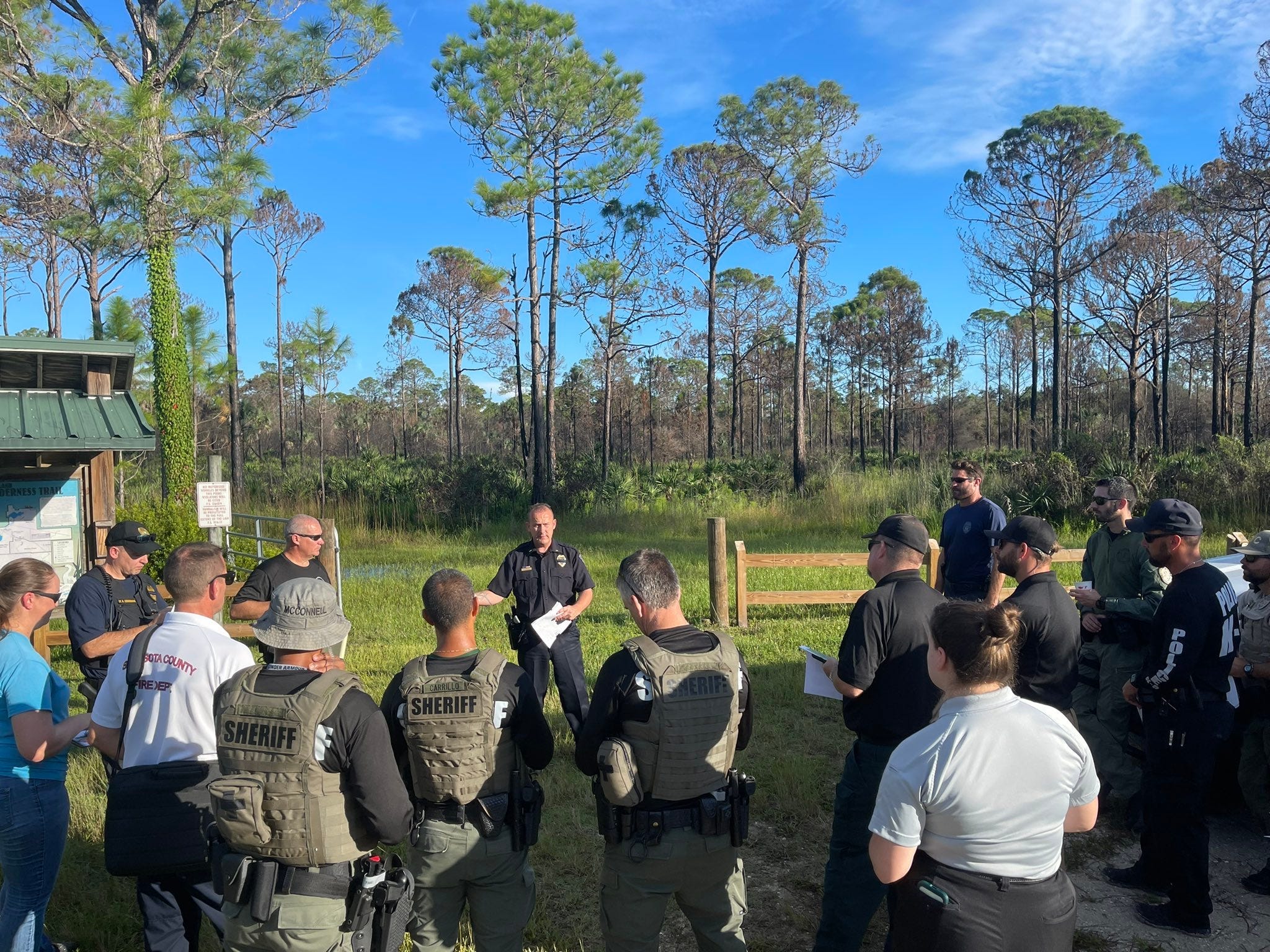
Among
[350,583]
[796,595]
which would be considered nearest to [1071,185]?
[796,595]

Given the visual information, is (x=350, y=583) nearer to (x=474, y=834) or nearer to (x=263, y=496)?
(x=474, y=834)

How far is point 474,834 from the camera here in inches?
108

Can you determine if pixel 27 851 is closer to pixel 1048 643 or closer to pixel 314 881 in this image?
pixel 314 881

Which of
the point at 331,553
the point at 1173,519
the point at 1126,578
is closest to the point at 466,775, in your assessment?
the point at 1173,519

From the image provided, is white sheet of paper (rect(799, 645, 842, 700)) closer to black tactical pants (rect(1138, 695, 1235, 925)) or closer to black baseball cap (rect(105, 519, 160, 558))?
black tactical pants (rect(1138, 695, 1235, 925))

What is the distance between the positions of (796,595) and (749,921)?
5.80 m

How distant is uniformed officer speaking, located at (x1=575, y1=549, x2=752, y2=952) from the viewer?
105 inches

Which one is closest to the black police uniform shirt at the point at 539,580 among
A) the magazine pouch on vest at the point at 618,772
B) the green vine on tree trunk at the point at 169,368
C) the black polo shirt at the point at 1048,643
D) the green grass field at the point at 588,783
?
the green grass field at the point at 588,783

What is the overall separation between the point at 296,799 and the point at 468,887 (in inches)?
32.2

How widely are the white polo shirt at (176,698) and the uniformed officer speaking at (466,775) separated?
2.01 feet

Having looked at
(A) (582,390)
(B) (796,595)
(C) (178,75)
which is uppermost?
(C) (178,75)

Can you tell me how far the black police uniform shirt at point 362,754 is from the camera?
2.33 meters

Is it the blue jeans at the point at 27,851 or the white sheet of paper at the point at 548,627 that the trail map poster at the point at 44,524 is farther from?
the blue jeans at the point at 27,851

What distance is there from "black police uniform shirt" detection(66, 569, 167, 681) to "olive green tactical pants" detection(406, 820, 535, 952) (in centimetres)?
272
